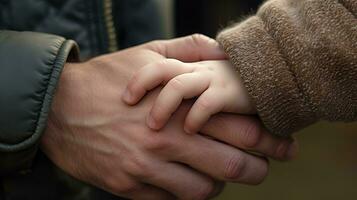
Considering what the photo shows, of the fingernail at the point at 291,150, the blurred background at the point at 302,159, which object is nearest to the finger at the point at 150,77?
the fingernail at the point at 291,150

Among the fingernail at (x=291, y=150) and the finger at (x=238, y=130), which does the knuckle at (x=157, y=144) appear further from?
the fingernail at (x=291, y=150)

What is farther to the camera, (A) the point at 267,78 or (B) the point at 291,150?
(B) the point at 291,150

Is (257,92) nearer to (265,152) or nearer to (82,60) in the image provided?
(265,152)

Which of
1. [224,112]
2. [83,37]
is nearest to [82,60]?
→ [83,37]

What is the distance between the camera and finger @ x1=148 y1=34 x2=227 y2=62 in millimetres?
941

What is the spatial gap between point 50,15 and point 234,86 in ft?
1.05

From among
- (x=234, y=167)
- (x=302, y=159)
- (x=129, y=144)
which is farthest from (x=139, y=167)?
(x=302, y=159)

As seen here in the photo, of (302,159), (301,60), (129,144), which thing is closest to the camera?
(301,60)

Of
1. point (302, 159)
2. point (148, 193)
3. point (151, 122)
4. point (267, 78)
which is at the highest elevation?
point (267, 78)

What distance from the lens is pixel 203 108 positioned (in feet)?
2.76

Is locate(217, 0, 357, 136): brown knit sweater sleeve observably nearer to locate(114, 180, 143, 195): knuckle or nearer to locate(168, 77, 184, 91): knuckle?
locate(168, 77, 184, 91): knuckle

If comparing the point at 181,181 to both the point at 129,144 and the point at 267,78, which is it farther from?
the point at 267,78

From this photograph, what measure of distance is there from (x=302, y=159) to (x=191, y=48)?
1.94 m

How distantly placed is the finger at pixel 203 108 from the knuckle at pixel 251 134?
0.06 metres
